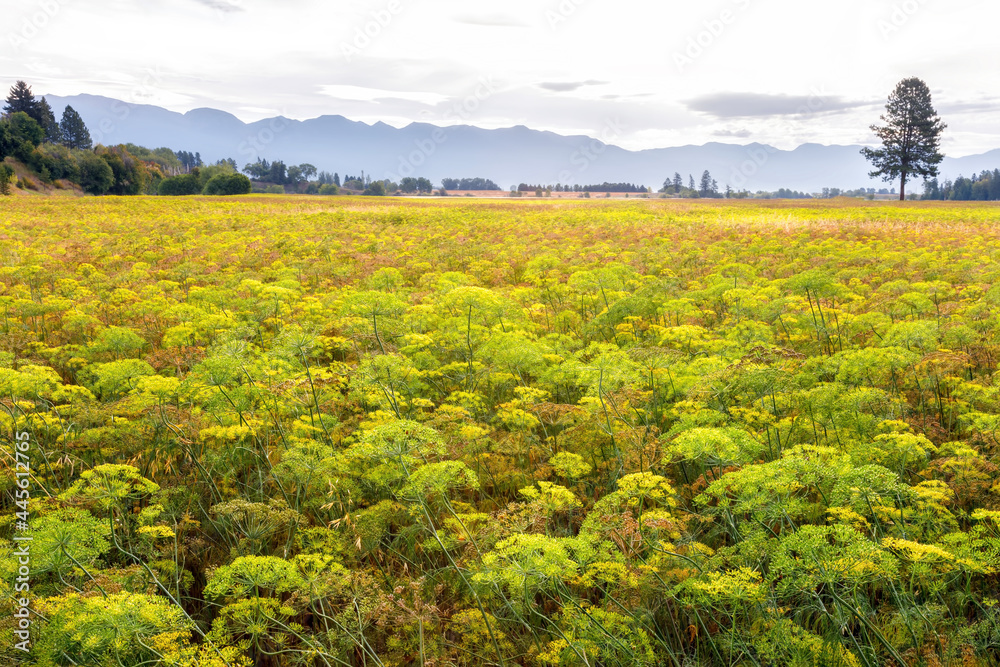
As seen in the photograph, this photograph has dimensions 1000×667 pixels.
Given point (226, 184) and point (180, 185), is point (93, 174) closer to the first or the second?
point (180, 185)

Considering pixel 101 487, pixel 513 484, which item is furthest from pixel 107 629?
pixel 513 484

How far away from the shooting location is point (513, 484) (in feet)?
17.0

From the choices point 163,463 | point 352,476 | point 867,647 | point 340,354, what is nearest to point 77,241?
point 340,354

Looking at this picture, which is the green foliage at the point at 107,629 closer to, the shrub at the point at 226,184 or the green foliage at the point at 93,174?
the shrub at the point at 226,184

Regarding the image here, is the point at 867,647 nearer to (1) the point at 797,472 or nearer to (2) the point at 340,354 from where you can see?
(1) the point at 797,472

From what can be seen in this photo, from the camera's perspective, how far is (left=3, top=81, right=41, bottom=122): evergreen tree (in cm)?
10794

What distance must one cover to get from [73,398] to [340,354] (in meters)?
3.66

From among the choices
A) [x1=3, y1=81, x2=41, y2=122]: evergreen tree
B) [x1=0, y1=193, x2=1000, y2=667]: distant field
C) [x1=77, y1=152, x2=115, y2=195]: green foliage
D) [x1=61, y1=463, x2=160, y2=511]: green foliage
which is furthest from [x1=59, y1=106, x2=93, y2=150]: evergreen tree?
[x1=61, y1=463, x2=160, y2=511]: green foliage

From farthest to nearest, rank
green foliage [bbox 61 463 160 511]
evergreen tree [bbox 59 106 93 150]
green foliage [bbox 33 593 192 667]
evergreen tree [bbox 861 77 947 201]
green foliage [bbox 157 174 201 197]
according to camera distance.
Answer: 1. evergreen tree [bbox 59 106 93 150]
2. green foliage [bbox 157 174 201 197]
3. evergreen tree [bbox 861 77 947 201]
4. green foliage [bbox 61 463 160 511]
5. green foliage [bbox 33 593 192 667]

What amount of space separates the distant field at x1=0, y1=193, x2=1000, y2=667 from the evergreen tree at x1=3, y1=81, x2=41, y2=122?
463 feet

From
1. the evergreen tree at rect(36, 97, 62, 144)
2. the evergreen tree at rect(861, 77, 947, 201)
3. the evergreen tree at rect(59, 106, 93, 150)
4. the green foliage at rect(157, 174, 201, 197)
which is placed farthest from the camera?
the evergreen tree at rect(59, 106, 93, 150)

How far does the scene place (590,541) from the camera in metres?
3.28

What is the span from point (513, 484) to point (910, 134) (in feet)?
322

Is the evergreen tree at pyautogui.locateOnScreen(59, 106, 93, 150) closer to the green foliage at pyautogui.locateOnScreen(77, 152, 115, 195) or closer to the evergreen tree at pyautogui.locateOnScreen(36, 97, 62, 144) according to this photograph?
the evergreen tree at pyautogui.locateOnScreen(36, 97, 62, 144)
